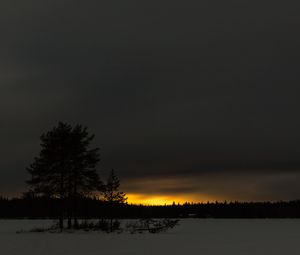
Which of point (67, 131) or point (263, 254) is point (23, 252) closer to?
point (263, 254)

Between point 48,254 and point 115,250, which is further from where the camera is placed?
point 115,250

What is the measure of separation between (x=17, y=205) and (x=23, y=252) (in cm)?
13820

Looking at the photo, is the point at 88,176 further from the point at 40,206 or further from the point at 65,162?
the point at 40,206

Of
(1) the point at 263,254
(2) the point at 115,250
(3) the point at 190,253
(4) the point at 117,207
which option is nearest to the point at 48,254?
(2) the point at 115,250

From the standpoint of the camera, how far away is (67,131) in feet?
185

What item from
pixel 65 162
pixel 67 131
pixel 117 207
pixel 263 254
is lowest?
pixel 263 254

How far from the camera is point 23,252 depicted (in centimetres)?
2739

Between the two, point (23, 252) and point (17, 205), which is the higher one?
point (17, 205)

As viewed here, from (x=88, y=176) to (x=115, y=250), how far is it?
25.3 meters

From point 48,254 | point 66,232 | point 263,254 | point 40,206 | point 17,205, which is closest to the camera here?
point 48,254

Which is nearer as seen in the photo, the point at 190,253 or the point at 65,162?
the point at 190,253

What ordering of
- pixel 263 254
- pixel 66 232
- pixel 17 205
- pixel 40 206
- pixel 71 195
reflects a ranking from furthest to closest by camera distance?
pixel 17 205 < pixel 40 206 < pixel 71 195 < pixel 66 232 < pixel 263 254

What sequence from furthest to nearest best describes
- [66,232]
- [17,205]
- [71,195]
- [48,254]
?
[17,205] → [71,195] → [66,232] → [48,254]

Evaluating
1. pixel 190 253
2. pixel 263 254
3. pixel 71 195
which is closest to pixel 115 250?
pixel 190 253
